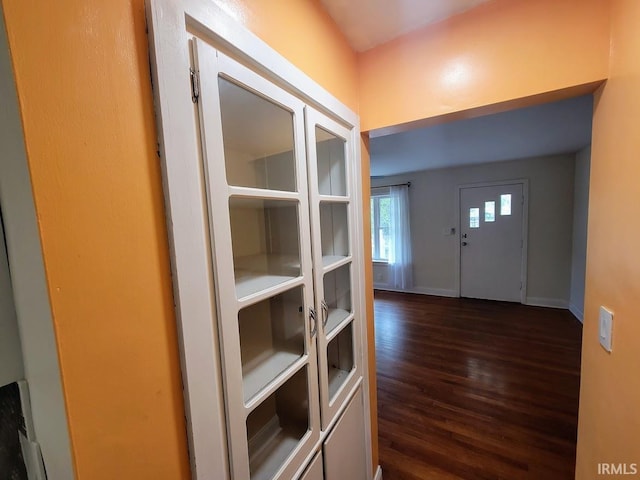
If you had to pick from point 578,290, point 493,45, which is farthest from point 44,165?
point 578,290

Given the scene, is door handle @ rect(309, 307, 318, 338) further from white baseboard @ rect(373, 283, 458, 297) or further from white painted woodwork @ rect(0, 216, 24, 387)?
white baseboard @ rect(373, 283, 458, 297)

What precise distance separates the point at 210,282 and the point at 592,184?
56.4 inches

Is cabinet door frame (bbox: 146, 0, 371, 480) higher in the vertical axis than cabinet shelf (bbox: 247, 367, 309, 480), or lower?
higher

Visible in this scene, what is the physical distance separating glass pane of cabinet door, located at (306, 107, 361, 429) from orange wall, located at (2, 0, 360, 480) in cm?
57

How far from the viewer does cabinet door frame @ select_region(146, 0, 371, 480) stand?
0.51 metres

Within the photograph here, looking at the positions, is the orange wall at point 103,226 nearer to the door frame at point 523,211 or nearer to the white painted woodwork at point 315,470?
the white painted woodwork at point 315,470

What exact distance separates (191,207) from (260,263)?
0.44 metres

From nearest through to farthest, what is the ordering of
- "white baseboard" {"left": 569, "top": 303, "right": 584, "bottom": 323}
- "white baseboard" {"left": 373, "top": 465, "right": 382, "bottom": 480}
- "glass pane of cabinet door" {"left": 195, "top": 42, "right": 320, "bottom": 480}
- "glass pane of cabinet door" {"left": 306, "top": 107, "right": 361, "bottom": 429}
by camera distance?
"glass pane of cabinet door" {"left": 195, "top": 42, "right": 320, "bottom": 480} → "glass pane of cabinet door" {"left": 306, "top": 107, "right": 361, "bottom": 429} → "white baseboard" {"left": 373, "top": 465, "right": 382, "bottom": 480} → "white baseboard" {"left": 569, "top": 303, "right": 584, "bottom": 323}

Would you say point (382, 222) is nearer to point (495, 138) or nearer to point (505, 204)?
point (505, 204)

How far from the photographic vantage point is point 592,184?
3.37 ft

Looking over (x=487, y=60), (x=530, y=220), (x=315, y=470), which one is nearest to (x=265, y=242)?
(x=315, y=470)

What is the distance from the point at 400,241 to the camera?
16.8 ft

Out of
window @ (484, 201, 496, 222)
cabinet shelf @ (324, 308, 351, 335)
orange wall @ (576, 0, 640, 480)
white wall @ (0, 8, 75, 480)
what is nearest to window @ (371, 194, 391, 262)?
window @ (484, 201, 496, 222)

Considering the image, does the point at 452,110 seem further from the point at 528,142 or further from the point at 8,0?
the point at 528,142
